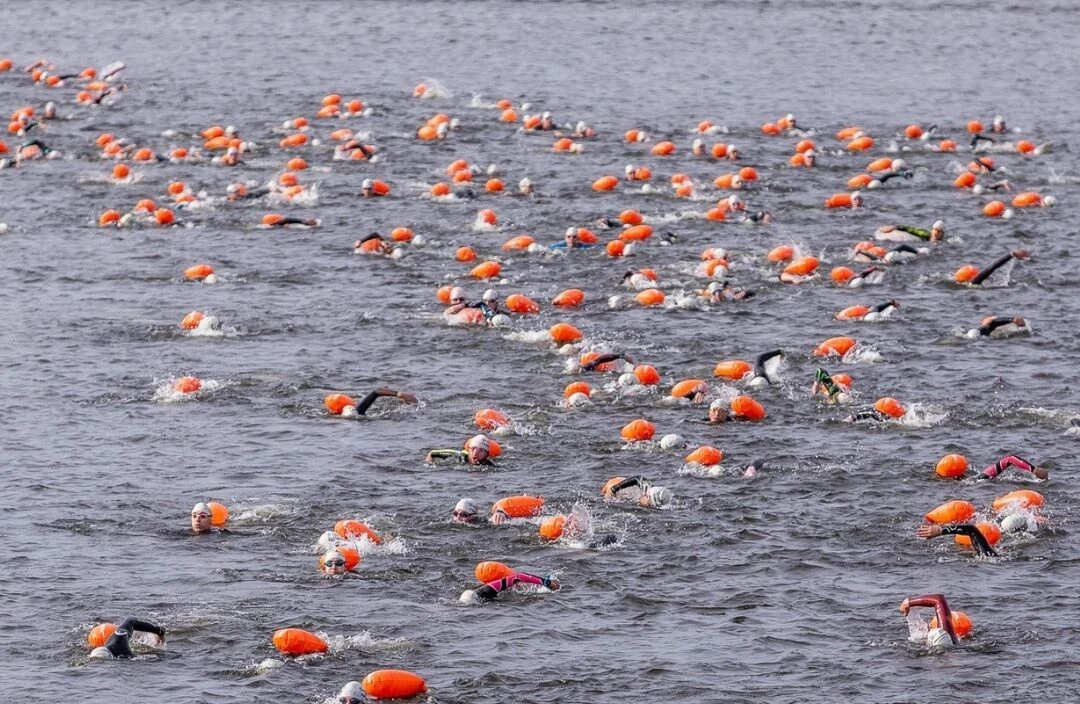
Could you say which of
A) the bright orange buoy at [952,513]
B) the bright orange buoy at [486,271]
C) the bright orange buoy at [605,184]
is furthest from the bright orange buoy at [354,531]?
the bright orange buoy at [605,184]

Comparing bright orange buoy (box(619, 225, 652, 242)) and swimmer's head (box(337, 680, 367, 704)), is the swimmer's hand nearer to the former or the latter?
swimmer's head (box(337, 680, 367, 704))

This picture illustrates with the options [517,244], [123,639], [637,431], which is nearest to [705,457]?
[637,431]

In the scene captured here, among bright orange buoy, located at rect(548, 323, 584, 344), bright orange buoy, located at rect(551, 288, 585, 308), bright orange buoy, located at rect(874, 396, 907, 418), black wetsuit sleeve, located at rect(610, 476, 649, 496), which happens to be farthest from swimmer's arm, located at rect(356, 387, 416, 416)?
bright orange buoy, located at rect(874, 396, 907, 418)

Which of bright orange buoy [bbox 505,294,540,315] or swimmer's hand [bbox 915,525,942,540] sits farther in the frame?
bright orange buoy [bbox 505,294,540,315]

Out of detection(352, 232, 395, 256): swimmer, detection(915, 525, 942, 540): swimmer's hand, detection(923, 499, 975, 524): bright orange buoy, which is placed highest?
detection(923, 499, 975, 524): bright orange buoy

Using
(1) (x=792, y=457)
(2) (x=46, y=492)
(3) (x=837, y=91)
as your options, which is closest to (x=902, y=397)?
(1) (x=792, y=457)

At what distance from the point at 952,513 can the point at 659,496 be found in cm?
399

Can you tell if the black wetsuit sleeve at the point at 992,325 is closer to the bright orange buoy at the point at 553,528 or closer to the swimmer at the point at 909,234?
the swimmer at the point at 909,234

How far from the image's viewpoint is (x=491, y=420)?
27.6 m

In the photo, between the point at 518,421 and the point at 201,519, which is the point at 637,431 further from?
the point at 201,519

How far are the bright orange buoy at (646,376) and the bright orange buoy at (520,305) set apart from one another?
15.0 feet

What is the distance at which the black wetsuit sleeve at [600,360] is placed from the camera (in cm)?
2978

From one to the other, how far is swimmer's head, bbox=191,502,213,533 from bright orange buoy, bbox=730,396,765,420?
888 centimetres

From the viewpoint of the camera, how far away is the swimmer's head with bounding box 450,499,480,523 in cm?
2367
